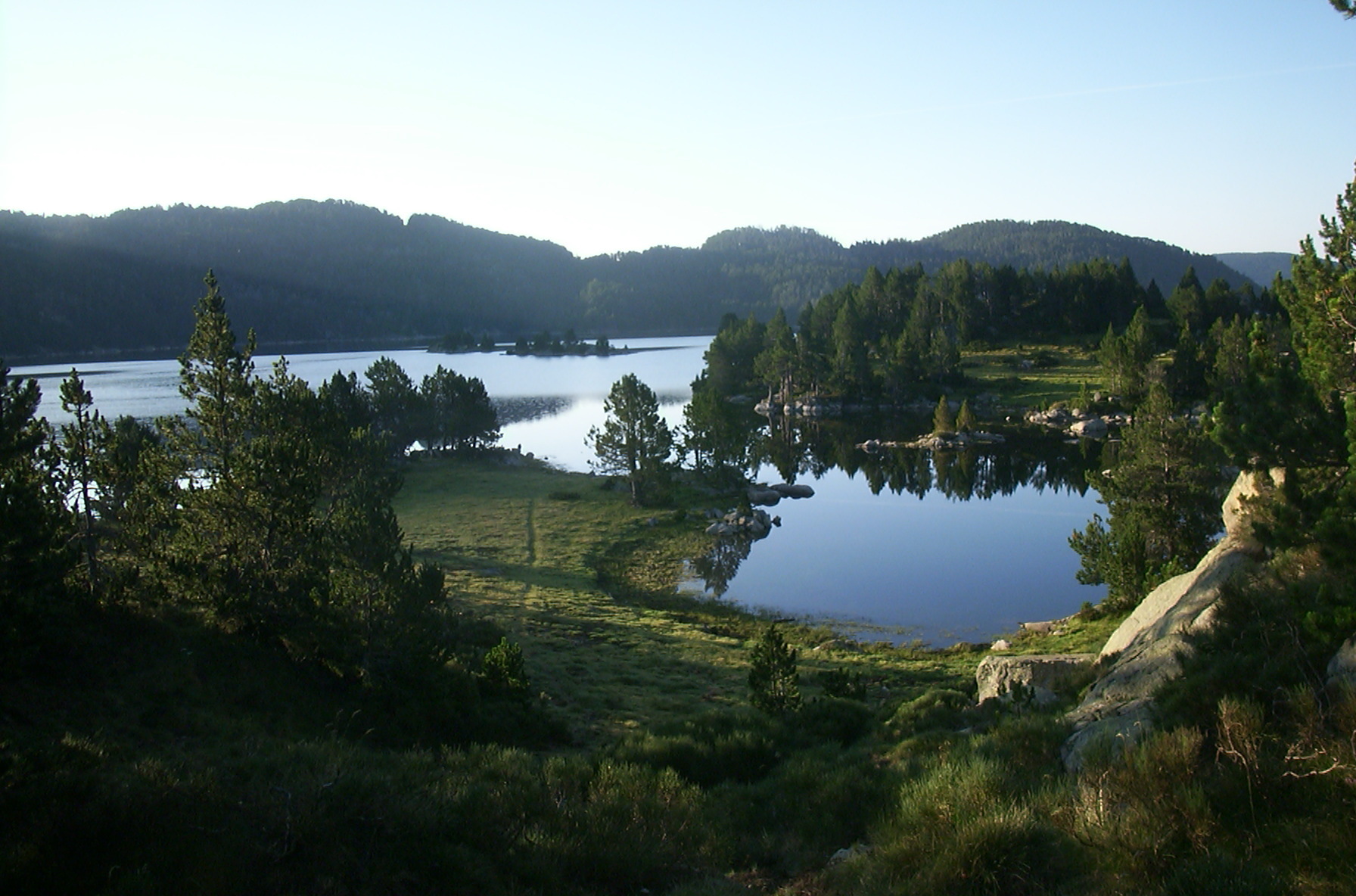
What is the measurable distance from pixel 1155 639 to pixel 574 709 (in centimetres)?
1241

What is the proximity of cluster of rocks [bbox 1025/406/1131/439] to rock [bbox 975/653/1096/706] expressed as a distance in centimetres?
6318

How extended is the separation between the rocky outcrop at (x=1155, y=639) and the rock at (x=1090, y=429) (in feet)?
194

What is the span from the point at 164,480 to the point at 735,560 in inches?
1060

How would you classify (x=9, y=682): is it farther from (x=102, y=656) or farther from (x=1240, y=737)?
(x=1240, y=737)

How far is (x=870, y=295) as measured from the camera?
124m

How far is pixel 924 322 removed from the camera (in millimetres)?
111688

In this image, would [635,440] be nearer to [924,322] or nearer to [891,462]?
[891,462]

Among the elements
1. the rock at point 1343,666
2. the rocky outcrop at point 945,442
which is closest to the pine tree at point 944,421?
the rocky outcrop at point 945,442

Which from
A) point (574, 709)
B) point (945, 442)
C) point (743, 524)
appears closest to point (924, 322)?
point (945, 442)

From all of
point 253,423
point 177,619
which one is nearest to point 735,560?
point 253,423

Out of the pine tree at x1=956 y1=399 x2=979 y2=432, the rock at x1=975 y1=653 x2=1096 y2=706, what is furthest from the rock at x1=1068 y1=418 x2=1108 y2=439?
the rock at x1=975 y1=653 x2=1096 y2=706

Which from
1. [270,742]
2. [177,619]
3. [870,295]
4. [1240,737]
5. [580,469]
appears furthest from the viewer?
[870,295]

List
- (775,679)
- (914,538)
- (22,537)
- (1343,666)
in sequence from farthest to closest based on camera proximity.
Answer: (914,538) < (775,679) < (22,537) < (1343,666)

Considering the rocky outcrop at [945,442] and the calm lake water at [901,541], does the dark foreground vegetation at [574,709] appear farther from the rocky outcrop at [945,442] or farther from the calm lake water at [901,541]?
the rocky outcrop at [945,442]
